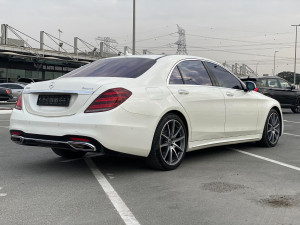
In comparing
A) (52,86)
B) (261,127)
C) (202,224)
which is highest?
(52,86)

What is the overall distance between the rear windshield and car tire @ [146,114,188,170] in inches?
28.4

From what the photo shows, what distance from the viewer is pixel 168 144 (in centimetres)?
516

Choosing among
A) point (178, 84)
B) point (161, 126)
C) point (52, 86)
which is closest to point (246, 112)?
point (178, 84)

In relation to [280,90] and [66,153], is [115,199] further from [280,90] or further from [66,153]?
[280,90]

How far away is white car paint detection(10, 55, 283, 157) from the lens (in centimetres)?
454

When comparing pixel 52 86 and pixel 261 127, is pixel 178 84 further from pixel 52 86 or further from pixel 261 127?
pixel 261 127

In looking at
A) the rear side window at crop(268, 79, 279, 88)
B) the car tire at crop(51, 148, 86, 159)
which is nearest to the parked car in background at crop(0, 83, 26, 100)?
the rear side window at crop(268, 79, 279, 88)

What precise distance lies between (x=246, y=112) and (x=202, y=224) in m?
3.70

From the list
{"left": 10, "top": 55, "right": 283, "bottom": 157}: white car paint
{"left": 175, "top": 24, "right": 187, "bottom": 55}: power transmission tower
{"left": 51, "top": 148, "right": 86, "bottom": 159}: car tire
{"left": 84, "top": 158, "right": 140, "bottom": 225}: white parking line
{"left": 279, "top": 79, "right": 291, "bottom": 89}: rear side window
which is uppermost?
{"left": 175, "top": 24, "right": 187, "bottom": 55}: power transmission tower

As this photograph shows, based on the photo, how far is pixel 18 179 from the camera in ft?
15.4

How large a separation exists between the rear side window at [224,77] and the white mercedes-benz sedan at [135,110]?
0.08 ft

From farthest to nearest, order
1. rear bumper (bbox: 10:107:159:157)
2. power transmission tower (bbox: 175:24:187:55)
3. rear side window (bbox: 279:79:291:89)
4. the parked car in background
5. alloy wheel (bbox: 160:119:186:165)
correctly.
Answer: power transmission tower (bbox: 175:24:187:55), the parked car in background, rear side window (bbox: 279:79:291:89), alloy wheel (bbox: 160:119:186:165), rear bumper (bbox: 10:107:159:157)

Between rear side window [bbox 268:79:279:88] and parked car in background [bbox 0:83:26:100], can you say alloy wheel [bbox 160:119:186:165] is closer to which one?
rear side window [bbox 268:79:279:88]

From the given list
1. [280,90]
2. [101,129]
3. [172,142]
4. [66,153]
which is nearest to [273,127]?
[172,142]
